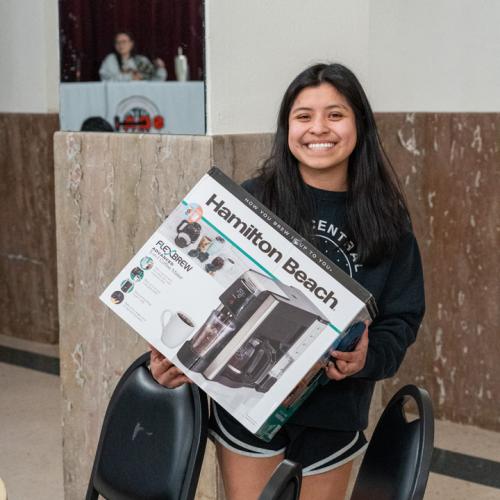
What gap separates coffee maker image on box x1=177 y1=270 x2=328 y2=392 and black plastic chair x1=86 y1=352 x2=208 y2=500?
0.27 meters

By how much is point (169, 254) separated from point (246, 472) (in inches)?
20.3

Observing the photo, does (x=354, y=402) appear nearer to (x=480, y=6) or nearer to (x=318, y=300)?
(x=318, y=300)

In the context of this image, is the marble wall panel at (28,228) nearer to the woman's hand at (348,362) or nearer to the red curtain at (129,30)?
the red curtain at (129,30)

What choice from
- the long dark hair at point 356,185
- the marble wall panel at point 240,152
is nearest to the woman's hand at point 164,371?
the long dark hair at point 356,185

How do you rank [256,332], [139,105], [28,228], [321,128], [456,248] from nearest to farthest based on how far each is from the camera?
[256,332]
[321,128]
[139,105]
[456,248]
[28,228]

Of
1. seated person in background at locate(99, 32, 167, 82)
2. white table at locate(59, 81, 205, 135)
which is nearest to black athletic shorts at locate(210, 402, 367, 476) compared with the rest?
white table at locate(59, 81, 205, 135)

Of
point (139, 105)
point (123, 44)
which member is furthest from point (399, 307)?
point (123, 44)

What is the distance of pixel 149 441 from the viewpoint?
6.62 ft

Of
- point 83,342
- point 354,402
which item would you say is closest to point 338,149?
point 354,402

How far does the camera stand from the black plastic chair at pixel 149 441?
1.96m

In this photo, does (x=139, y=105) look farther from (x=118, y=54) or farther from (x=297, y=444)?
(x=297, y=444)

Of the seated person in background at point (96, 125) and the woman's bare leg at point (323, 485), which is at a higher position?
the seated person in background at point (96, 125)

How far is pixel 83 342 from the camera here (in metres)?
3.30

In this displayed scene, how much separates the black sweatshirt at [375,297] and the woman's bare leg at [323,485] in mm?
109
